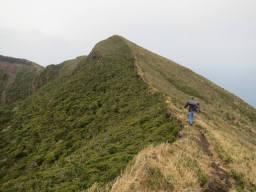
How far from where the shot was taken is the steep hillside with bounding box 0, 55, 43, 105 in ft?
209

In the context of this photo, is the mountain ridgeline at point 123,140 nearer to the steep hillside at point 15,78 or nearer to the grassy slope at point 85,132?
the grassy slope at point 85,132

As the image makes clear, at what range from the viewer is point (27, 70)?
87750 millimetres

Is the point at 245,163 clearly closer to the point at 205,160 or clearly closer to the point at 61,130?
the point at 205,160

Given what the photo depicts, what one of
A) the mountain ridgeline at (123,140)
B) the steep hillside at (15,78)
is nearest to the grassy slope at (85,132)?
the mountain ridgeline at (123,140)

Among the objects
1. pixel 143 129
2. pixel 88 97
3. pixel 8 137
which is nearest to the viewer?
pixel 143 129

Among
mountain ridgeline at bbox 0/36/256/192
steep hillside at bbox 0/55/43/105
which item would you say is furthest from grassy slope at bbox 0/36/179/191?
steep hillside at bbox 0/55/43/105

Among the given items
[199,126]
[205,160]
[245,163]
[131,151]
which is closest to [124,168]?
[131,151]

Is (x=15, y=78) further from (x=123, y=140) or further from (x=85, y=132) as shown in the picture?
(x=123, y=140)

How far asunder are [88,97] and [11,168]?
47.1 feet

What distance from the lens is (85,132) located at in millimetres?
18891

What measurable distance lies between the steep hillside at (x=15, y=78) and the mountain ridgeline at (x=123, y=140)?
31802mm

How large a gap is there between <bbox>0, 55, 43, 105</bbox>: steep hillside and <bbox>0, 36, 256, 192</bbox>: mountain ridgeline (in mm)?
31802

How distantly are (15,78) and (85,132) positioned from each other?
8376cm

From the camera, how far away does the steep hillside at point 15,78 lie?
6369 centimetres
